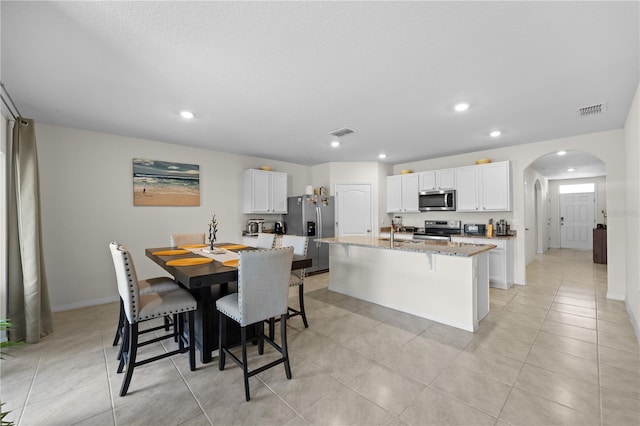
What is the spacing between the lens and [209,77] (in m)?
2.36

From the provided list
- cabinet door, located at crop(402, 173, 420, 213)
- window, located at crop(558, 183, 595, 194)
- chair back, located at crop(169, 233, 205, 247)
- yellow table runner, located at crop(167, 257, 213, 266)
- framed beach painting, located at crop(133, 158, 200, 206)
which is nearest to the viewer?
yellow table runner, located at crop(167, 257, 213, 266)

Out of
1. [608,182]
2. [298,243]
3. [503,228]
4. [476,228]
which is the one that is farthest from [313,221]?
[608,182]

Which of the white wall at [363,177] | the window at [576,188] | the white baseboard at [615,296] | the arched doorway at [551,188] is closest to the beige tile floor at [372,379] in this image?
the white baseboard at [615,296]

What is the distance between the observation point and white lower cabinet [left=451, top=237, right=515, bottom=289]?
4.43 meters

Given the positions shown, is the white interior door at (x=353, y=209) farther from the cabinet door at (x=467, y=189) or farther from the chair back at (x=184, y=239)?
the chair back at (x=184, y=239)

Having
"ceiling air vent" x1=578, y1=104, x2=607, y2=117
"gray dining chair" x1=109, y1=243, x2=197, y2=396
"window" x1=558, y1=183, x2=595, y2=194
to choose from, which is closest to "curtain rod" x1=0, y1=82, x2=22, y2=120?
"gray dining chair" x1=109, y1=243, x2=197, y2=396

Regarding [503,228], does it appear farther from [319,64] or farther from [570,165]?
[319,64]

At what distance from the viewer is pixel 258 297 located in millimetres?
2035

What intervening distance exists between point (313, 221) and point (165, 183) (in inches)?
109

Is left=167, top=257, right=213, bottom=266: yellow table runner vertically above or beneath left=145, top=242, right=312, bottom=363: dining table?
above

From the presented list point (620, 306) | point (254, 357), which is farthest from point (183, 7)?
point (620, 306)

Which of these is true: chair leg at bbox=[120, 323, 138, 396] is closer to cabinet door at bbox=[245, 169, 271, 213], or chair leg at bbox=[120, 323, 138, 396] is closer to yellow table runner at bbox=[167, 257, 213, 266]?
yellow table runner at bbox=[167, 257, 213, 266]

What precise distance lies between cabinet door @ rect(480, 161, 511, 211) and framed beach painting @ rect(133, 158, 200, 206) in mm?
5058

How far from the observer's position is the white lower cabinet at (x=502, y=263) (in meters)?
4.43
